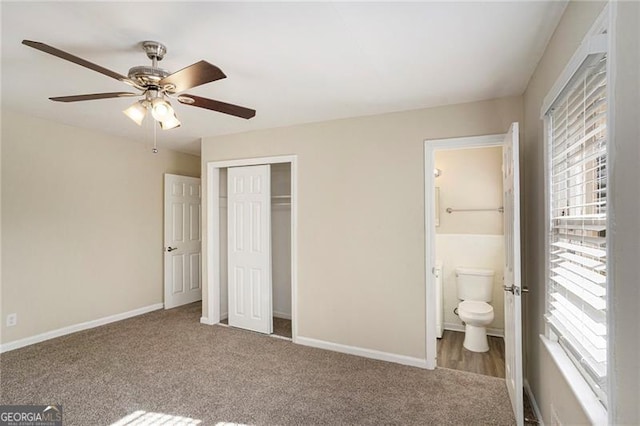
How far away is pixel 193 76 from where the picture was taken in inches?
67.4

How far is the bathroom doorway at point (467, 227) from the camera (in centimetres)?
388

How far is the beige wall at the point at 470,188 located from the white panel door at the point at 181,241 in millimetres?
3788

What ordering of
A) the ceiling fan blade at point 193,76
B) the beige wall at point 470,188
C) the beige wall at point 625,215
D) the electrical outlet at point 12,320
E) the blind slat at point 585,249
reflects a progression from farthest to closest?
the beige wall at point 470,188 → the electrical outlet at point 12,320 → the ceiling fan blade at point 193,76 → the blind slat at point 585,249 → the beige wall at point 625,215

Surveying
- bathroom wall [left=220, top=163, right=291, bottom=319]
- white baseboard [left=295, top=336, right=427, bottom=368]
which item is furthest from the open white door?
bathroom wall [left=220, top=163, right=291, bottom=319]

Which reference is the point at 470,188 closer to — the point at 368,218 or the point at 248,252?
the point at 368,218

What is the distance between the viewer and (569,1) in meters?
1.55

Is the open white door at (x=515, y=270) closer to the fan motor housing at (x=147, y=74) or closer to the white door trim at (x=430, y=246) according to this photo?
the white door trim at (x=430, y=246)

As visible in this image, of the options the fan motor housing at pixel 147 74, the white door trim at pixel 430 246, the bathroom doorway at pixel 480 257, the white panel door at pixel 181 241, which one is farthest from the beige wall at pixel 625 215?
the white panel door at pixel 181 241

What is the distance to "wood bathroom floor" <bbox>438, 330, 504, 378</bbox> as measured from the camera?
3.05 meters

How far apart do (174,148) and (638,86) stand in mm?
5168

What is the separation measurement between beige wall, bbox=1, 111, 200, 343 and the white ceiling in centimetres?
73

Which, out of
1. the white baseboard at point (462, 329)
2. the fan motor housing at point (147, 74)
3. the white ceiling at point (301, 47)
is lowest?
the white baseboard at point (462, 329)

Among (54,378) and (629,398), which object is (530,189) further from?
(54,378)

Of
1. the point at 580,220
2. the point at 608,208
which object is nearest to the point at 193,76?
the point at 608,208
